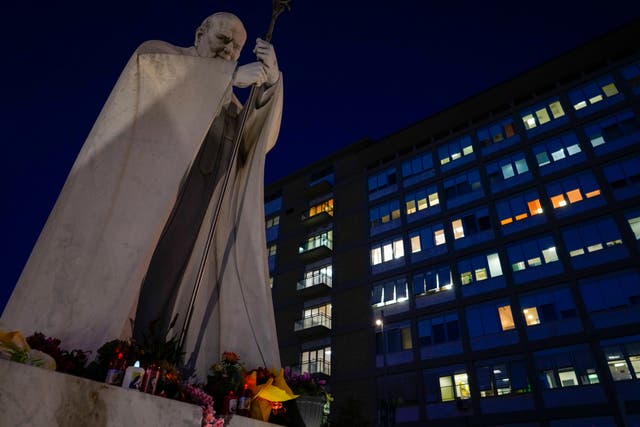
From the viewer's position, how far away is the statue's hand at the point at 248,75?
509 cm

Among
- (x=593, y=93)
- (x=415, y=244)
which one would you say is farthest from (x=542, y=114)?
(x=415, y=244)

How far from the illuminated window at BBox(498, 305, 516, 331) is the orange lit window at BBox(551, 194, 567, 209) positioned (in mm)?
6437

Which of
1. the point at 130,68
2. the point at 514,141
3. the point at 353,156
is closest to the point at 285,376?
the point at 130,68

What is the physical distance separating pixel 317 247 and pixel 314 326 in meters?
6.31

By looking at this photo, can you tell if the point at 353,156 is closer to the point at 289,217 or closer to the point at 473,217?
the point at 289,217

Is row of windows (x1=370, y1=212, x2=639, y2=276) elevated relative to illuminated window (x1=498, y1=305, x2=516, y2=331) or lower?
elevated

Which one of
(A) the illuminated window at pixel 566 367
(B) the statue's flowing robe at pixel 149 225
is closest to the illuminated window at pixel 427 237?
(A) the illuminated window at pixel 566 367

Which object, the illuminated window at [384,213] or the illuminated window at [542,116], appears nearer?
the illuminated window at [542,116]

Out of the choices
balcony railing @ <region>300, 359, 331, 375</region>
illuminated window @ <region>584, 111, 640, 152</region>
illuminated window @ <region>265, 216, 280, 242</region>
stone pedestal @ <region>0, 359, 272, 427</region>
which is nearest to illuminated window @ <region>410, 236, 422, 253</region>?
balcony railing @ <region>300, 359, 331, 375</region>

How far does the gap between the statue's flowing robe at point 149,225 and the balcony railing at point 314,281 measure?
1068 inches

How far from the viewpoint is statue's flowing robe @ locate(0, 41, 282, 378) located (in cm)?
346

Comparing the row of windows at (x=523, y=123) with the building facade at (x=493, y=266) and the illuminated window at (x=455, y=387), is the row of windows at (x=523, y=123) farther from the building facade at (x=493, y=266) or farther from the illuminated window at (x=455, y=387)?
the illuminated window at (x=455, y=387)

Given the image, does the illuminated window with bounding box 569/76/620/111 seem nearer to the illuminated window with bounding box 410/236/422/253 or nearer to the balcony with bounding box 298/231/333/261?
the illuminated window with bounding box 410/236/422/253

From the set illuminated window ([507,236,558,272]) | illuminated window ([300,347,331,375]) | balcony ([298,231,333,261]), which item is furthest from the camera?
balcony ([298,231,333,261])
